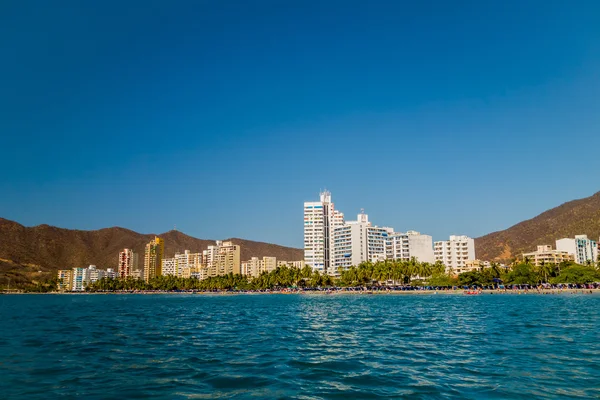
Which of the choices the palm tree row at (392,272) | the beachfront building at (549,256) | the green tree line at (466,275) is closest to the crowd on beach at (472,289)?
the green tree line at (466,275)

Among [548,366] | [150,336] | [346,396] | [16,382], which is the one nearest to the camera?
[346,396]

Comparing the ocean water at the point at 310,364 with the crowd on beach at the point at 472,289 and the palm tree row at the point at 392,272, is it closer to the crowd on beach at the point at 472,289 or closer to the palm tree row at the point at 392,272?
the crowd on beach at the point at 472,289

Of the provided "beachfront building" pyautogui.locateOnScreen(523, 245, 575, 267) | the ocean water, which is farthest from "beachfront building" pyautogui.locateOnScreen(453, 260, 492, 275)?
the ocean water

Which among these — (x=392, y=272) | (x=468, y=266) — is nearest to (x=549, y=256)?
(x=468, y=266)

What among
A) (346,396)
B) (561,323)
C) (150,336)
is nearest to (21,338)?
(150,336)

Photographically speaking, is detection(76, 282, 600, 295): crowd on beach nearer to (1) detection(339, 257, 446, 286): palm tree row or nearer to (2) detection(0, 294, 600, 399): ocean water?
(1) detection(339, 257, 446, 286): palm tree row

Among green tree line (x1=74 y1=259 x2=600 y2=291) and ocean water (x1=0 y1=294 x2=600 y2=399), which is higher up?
green tree line (x1=74 y1=259 x2=600 y2=291)

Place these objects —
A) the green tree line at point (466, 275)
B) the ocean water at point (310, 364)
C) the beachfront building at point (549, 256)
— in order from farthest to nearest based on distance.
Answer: the beachfront building at point (549, 256), the green tree line at point (466, 275), the ocean water at point (310, 364)

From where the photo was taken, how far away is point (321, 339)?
3253 cm

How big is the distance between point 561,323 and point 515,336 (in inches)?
451

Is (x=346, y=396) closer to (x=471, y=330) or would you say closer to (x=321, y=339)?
(x=321, y=339)

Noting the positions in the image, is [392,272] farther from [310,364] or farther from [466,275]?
[310,364]

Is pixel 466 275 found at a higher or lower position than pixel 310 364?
higher

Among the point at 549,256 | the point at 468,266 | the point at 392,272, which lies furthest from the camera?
the point at 468,266
